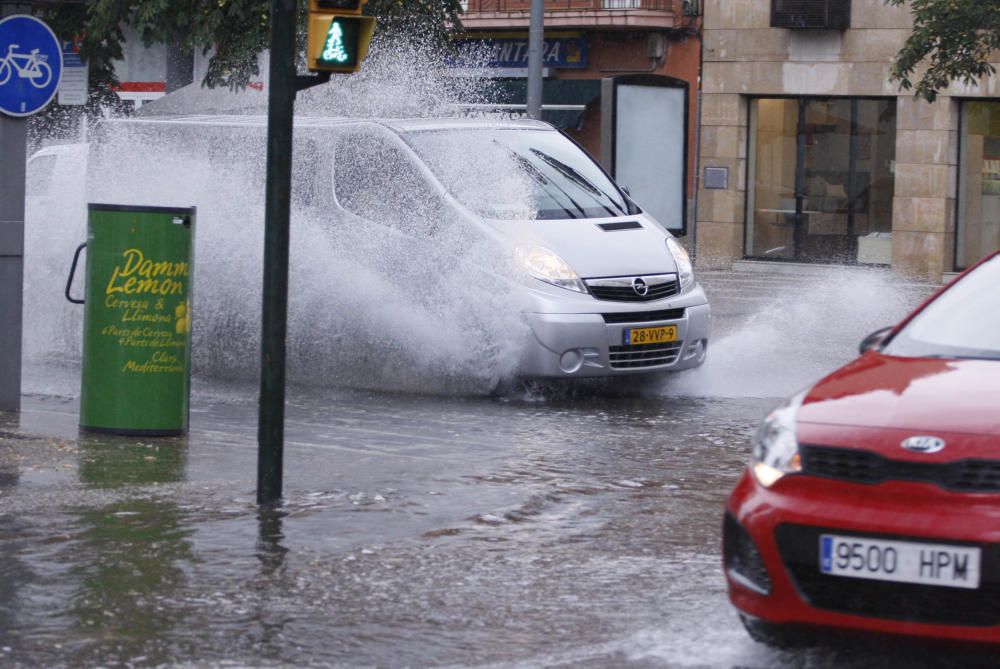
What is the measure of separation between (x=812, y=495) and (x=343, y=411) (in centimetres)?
628

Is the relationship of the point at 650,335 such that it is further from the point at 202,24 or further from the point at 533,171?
the point at 202,24

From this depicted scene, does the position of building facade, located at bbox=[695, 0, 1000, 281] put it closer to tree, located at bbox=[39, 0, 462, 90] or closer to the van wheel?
tree, located at bbox=[39, 0, 462, 90]

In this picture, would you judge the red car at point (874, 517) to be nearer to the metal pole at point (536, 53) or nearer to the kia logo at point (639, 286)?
the kia logo at point (639, 286)

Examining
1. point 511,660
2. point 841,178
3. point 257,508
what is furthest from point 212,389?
point 841,178

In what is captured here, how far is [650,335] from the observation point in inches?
469

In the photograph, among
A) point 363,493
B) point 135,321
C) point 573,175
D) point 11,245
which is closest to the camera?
point 363,493

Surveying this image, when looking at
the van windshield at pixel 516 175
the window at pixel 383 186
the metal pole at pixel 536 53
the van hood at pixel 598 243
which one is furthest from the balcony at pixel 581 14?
the van hood at pixel 598 243

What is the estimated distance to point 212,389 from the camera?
12461mm

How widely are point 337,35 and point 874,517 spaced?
365 centimetres

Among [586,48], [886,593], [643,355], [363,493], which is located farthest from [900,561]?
[586,48]

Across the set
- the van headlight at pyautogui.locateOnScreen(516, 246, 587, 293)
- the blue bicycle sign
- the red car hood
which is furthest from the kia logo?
the red car hood

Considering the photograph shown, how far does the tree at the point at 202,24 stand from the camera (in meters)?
18.1

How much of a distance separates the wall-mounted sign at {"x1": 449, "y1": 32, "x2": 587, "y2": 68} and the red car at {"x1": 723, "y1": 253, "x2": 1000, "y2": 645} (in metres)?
29.4

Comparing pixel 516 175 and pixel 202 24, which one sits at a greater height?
pixel 202 24
